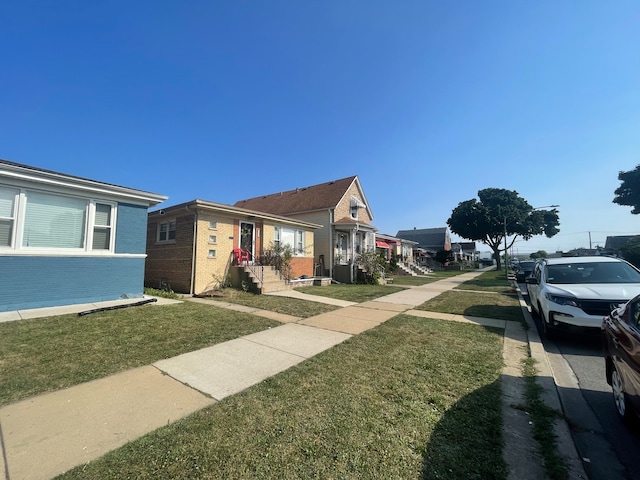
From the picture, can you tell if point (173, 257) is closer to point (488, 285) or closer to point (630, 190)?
point (488, 285)

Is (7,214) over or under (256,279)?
over

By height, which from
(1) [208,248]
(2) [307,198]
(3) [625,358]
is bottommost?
(3) [625,358]

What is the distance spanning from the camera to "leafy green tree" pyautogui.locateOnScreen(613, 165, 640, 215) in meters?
39.3

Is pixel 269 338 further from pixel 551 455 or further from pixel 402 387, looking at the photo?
pixel 551 455

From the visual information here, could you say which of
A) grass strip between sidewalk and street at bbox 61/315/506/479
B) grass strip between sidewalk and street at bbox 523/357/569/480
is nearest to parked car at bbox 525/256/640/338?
grass strip between sidewalk and street at bbox 523/357/569/480

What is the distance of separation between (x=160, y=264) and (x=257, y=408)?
40.6ft

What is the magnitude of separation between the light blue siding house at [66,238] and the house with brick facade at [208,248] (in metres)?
2.24

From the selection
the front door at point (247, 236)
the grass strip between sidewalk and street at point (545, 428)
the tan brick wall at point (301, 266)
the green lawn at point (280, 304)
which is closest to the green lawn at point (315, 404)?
the grass strip between sidewalk and street at point (545, 428)

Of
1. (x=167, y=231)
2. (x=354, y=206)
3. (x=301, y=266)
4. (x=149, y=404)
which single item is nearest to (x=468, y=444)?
(x=149, y=404)

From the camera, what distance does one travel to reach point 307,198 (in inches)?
964

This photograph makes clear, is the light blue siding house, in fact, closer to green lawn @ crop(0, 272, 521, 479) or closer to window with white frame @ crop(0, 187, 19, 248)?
window with white frame @ crop(0, 187, 19, 248)

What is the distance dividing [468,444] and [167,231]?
46.5 ft

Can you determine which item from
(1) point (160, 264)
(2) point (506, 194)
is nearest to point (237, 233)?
(1) point (160, 264)

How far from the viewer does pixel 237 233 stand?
1366 centimetres
